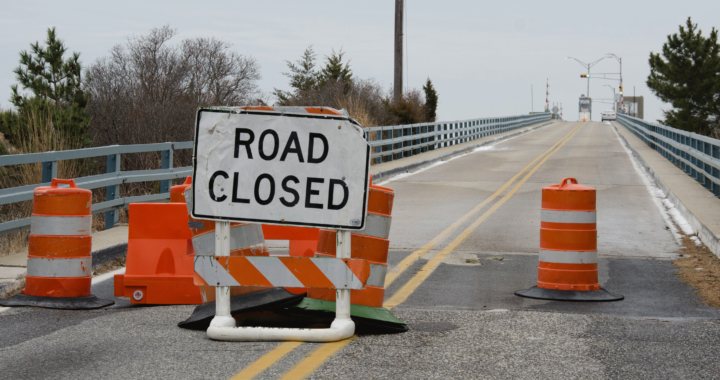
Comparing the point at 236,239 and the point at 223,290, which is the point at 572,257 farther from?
the point at 223,290

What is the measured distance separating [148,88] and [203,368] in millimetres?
46353

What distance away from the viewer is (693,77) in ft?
182

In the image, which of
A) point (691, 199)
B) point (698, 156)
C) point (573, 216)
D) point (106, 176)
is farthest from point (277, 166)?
point (698, 156)

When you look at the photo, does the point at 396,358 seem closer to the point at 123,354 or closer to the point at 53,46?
the point at 123,354

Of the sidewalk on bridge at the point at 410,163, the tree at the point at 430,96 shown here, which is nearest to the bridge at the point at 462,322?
the sidewalk on bridge at the point at 410,163

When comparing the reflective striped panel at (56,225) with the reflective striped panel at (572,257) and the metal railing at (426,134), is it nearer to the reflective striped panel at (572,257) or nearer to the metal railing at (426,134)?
the reflective striped panel at (572,257)

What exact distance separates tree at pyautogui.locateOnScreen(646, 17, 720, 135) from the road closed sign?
174ft

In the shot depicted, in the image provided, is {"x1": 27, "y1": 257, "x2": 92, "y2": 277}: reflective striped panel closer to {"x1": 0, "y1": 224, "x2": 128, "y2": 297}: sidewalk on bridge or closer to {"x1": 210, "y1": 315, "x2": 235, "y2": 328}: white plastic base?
{"x1": 0, "y1": 224, "x2": 128, "y2": 297}: sidewalk on bridge

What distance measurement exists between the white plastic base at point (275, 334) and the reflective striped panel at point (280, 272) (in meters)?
0.31

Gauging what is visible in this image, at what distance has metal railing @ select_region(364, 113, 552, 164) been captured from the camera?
84.2ft

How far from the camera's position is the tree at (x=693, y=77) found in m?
54.0

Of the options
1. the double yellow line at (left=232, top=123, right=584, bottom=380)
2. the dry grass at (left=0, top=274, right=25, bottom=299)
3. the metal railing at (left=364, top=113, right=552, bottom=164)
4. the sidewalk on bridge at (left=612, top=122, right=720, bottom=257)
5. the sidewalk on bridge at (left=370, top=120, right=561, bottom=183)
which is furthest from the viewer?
the metal railing at (left=364, top=113, right=552, bottom=164)

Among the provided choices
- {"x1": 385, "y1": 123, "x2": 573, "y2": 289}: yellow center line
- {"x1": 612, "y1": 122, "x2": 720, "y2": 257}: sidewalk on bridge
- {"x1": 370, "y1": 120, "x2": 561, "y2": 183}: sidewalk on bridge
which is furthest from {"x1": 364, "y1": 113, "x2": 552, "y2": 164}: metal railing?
{"x1": 612, "y1": 122, "x2": 720, "y2": 257}: sidewalk on bridge

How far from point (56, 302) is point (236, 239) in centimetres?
170
